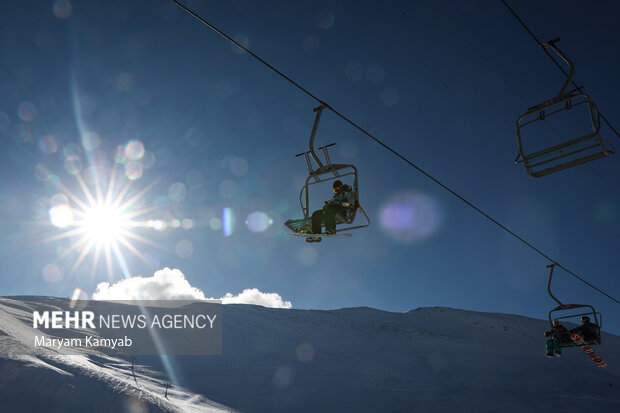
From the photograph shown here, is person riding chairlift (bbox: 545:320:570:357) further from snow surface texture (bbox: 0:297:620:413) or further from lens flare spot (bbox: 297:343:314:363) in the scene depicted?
lens flare spot (bbox: 297:343:314:363)

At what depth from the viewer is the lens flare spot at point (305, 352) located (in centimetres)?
3966

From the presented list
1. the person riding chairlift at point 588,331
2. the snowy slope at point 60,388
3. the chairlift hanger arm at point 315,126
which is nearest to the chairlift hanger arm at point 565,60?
the chairlift hanger arm at point 315,126

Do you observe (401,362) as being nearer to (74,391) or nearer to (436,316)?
(436,316)

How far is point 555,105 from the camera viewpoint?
6.78 meters

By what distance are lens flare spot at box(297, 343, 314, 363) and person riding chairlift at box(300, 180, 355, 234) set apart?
109 feet

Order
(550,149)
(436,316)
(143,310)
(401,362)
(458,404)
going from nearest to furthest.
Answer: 1. (550,149)
2. (458,404)
3. (401,362)
4. (143,310)
5. (436,316)

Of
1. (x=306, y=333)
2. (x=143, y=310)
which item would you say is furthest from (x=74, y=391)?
(x=143, y=310)

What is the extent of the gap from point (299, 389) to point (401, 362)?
51.1ft

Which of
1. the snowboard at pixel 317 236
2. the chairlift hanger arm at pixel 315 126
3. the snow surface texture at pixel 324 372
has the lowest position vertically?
the snow surface texture at pixel 324 372

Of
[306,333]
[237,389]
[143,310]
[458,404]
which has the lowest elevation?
[458,404]

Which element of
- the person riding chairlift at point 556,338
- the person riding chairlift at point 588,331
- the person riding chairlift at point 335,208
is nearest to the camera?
the person riding chairlift at point 335,208

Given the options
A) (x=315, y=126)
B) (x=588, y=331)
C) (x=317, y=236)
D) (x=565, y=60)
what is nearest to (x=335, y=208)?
(x=317, y=236)

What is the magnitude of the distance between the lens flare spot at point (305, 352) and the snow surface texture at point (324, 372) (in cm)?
11

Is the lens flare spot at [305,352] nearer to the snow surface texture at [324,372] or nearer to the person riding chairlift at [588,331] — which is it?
the snow surface texture at [324,372]
